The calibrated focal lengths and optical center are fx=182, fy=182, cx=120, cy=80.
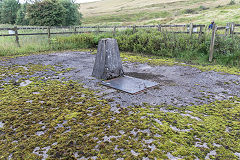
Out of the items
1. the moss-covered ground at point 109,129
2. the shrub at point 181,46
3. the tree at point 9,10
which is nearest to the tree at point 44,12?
the shrub at point 181,46

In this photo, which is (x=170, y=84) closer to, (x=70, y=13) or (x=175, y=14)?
(x=70, y=13)

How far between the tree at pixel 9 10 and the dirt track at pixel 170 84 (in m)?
36.8

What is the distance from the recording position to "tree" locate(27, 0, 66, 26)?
74.2 feet

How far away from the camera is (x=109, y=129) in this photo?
2609mm

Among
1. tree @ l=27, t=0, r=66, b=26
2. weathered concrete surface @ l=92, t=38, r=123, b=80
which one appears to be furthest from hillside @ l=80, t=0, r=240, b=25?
weathered concrete surface @ l=92, t=38, r=123, b=80

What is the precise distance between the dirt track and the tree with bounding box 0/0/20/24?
121ft

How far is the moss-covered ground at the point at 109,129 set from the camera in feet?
7.07

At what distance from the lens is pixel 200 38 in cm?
803

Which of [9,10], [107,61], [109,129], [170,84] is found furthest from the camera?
[9,10]

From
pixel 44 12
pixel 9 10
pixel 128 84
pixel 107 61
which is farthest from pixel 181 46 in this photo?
pixel 9 10

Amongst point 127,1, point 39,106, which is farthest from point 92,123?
point 127,1

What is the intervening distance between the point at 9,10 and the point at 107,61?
3968 centimetres

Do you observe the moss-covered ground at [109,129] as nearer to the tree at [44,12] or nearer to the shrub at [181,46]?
the shrub at [181,46]

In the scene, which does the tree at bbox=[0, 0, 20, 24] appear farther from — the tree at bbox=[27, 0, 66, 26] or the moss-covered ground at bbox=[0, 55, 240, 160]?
the moss-covered ground at bbox=[0, 55, 240, 160]
